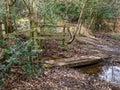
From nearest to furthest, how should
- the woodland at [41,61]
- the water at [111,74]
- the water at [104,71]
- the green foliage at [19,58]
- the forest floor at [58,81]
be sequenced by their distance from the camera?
the green foliage at [19,58] → the woodland at [41,61] → the forest floor at [58,81] → the water at [111,74] → the water at [104,71]

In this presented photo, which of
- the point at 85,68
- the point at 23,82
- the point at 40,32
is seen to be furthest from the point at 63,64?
the point at 23,82

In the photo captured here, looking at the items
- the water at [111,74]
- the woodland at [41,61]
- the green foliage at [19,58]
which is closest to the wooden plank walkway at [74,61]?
the woodland at [41,61]

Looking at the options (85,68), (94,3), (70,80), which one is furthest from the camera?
(94,3)

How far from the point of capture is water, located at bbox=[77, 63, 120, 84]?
27.9 feet

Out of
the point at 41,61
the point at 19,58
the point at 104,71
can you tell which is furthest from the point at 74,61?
the point at 19,58

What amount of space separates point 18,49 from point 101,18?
1990 cm

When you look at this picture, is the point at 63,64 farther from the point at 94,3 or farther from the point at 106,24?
the point at 106,24

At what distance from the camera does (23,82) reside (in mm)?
5879

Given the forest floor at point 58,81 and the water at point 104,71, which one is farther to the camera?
the water at point 104,71

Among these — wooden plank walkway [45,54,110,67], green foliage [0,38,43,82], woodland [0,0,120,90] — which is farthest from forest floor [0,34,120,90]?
green foliage [0,38,43,82]

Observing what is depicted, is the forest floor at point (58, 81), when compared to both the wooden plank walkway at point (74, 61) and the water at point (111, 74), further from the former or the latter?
the water at point (111, 74)

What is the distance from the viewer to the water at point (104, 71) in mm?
8517

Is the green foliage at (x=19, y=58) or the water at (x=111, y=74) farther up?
the green foliage at (x=19, y=58)

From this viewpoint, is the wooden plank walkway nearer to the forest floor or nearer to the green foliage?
the forest floor
